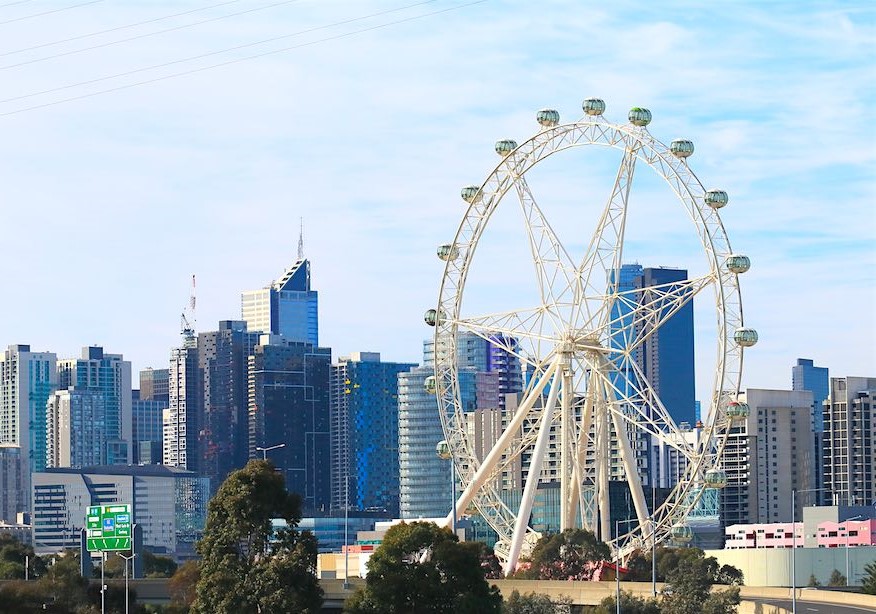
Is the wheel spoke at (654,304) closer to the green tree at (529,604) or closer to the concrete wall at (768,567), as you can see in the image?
the green tree at (529,604)

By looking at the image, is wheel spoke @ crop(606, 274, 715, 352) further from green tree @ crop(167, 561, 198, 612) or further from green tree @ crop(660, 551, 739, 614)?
green tree @ crop(167, 561, 198, 612)

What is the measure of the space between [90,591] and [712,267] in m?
47.2

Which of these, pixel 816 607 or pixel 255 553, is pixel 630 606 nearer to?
pixel 816 607

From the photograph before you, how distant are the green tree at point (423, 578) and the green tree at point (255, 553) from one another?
3664 millimetres

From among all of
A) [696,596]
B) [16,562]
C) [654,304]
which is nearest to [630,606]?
[696,596]

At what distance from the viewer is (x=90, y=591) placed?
12812 cm

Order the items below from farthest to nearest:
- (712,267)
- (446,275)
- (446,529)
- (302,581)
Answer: (446,275) < (712,267) < (446,529) < (302,581)

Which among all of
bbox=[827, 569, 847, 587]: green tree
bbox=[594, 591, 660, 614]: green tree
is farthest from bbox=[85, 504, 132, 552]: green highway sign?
bbox=[827, 569, 847, 587]: green tree

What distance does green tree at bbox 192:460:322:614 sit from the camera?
95812 mm

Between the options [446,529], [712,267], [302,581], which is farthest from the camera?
[712,267]

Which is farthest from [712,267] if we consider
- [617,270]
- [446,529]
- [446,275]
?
[446,529]

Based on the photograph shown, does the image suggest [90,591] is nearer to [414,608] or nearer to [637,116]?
[414,608]

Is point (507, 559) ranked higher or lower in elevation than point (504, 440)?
lower

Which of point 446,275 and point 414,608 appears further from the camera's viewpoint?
point 446,275
